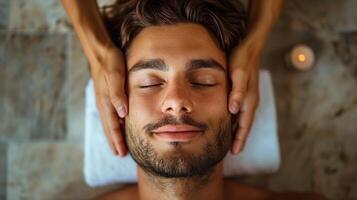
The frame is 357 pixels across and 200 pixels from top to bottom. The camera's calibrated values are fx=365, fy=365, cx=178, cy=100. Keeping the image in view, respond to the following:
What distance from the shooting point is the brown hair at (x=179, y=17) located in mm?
1082

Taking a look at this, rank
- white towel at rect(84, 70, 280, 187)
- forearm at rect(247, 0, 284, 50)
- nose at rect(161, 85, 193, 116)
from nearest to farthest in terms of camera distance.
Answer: nose at rect(161, 85, 193, 116)
forearm at rect(247, 0, 284, 50)
white towel at rect(84, 70, 280, 187)

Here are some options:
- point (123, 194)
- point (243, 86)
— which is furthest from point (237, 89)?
point (123, 194)

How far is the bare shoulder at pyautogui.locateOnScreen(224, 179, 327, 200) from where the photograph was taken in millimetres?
1281

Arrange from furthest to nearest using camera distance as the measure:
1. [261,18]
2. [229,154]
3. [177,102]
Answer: [229,154]
[261,18]
[177,102]

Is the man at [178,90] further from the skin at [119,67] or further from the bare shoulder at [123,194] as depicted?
the bare shoulder at [123,194]

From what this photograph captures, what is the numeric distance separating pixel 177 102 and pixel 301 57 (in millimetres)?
646

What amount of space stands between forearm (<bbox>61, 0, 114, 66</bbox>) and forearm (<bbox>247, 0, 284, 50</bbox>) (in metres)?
0.46

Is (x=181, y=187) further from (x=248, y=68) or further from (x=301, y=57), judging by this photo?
(x=301, y=57)

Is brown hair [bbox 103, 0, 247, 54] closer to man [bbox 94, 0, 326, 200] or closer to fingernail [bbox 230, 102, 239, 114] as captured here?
man [bbox 94, 0, 326, 200]

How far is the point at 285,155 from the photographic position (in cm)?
144

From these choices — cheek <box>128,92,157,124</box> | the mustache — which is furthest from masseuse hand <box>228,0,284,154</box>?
cheek <box>128,92,157,124</box>

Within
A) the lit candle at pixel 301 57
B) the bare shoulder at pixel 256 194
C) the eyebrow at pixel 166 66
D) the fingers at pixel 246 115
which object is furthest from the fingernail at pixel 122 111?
the lit candle at pixel 301 57

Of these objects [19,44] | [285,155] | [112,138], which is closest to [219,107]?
[112,138]

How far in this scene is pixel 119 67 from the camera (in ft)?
3.52
